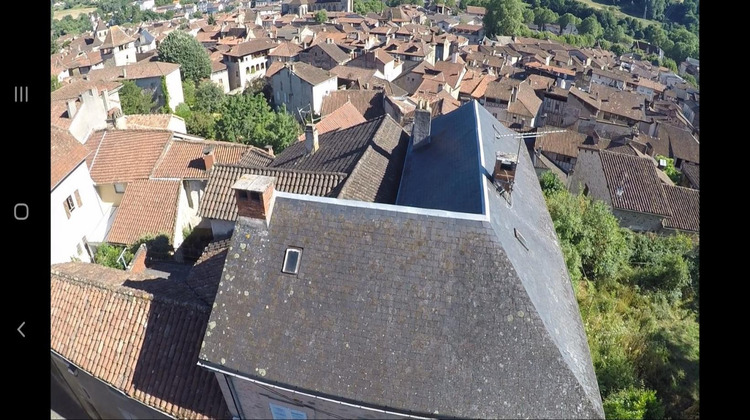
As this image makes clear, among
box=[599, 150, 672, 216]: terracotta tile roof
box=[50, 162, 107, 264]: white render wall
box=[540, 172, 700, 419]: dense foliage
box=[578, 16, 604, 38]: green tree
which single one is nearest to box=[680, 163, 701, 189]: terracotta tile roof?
box=[599, 150, 672, 216]: terracotta tile roof

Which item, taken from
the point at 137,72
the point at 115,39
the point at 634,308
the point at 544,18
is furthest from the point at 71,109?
the point at 544,18

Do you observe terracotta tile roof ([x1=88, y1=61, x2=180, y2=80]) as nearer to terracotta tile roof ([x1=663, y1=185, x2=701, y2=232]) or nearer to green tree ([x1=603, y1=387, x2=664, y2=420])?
terracotta tile roof ([x1=663, y1=185, x2=701, y2=232])

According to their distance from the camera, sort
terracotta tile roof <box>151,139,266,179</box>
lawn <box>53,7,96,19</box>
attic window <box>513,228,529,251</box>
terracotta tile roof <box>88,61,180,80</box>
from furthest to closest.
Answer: lawn <box>53,7,96,19</box>
terracotta tile roof <box>88,61,180,80</box>
terracotta tile roof <box>151,139,266,179</box>
attic window <box>513,228,529,251</box>

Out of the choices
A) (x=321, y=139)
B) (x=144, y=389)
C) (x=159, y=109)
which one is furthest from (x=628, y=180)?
(x=159, y=109)

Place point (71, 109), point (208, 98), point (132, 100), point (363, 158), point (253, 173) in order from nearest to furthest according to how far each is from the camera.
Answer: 1. point (253, 173)
2. point (363, 158)
3. point (71, 109)
4. point (132, 100)
5. point (208, 98)

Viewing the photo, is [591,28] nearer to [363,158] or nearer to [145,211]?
[363,158]

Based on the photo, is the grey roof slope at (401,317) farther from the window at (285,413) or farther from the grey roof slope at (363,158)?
the grey roof slope at (363,158)
